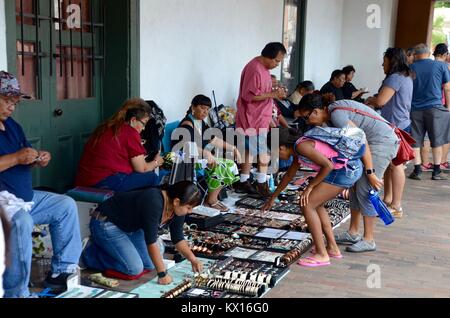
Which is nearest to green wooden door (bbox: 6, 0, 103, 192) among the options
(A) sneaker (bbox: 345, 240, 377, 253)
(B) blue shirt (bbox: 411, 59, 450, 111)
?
(A) sneaker (bbox: 345, 240, 377, 253)

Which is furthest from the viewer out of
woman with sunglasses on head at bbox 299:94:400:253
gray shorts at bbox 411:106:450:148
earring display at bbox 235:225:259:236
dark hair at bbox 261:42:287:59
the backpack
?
gray shorts at bbox 411:106:450:148

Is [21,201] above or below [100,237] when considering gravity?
above

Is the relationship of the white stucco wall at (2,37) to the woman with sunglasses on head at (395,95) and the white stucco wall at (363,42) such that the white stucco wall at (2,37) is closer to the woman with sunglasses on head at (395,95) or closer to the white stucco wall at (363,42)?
the woman with sunglasses on head at (395,95)

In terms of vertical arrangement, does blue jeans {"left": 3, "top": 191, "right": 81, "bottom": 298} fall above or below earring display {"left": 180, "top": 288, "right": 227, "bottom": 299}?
above

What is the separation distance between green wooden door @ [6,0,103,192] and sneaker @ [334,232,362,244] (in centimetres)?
221

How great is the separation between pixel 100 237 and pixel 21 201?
1.99 ft

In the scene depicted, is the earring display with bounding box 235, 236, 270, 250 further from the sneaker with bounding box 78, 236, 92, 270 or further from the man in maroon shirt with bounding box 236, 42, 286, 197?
the man in maroon shirt with bounding box 236, 42, 286, 197

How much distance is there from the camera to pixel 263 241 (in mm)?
4918

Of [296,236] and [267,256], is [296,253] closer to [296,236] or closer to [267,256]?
[267,256]

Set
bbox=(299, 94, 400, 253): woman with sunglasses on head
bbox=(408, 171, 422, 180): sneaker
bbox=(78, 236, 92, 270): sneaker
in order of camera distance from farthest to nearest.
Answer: bbox=(408, 171, 422, 180): sneaker
bbox=(299, 94, 400, 253): woman with sunglasses on head
bbox=(78, 236, 92, 270): sneaker

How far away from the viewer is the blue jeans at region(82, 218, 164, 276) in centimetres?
394

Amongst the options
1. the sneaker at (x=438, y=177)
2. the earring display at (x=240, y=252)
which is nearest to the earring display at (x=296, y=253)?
the earring display at (x=240, y=252)

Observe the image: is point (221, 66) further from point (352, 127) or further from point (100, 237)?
point (100, 237)
